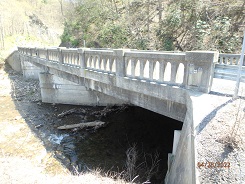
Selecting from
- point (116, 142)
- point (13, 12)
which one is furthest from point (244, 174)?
point (13, 12)

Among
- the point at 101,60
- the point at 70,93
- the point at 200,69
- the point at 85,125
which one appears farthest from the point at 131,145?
the point at 70,93

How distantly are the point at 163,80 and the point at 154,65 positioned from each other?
521mm

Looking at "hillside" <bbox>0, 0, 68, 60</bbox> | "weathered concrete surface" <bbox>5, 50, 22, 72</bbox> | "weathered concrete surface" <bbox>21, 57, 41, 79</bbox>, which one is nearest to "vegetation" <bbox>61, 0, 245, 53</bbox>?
"weathered concrete surface" <bbox>21, 57, 41, 79</bbox>

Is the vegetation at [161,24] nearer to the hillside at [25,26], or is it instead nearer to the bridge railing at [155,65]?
the bridge railing at [155,65]

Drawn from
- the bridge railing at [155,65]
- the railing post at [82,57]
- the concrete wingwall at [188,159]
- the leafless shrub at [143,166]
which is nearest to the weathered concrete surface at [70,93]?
the railing post at [82,57]

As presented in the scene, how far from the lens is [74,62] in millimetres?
9086

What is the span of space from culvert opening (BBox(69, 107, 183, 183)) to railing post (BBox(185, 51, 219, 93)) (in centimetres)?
324

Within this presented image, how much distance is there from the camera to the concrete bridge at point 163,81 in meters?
3.61

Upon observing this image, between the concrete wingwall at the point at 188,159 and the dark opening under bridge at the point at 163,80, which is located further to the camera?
the dark opening under bridge at the point at 163,80

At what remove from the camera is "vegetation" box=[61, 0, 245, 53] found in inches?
451

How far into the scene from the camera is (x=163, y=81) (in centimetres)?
501

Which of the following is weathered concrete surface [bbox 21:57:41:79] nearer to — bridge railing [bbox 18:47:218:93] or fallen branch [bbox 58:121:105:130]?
bridge railing [bbox 18:47:218:93]

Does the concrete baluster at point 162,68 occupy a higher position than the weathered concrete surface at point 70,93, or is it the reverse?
the concrete baluster at point 162,68
